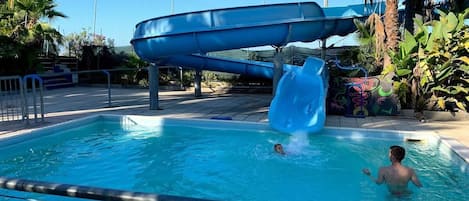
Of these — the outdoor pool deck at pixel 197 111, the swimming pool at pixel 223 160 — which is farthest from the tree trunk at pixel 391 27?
the swimming pool at pixel 223 160

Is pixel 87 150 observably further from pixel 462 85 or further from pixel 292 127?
pixel 462 85

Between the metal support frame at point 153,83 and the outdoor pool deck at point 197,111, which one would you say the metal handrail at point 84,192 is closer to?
the outdoor pool deck at point 197,111

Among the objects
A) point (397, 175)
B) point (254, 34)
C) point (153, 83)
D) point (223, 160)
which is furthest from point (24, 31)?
point (397, 175)

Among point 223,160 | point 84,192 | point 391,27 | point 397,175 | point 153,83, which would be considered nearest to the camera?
point 84,192

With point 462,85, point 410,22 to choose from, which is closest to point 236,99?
point 410,22

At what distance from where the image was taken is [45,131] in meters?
8.24

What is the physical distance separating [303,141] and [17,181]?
6.85 m

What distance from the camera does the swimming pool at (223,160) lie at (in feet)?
18.7

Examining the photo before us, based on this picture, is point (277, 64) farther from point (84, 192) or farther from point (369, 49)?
point (84, 192)

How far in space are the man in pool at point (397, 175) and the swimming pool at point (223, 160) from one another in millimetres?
162

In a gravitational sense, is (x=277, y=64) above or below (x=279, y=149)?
above

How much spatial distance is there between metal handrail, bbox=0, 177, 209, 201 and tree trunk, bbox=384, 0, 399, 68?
10796 millimetres

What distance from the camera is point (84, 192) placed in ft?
5.26

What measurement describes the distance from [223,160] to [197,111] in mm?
4228
